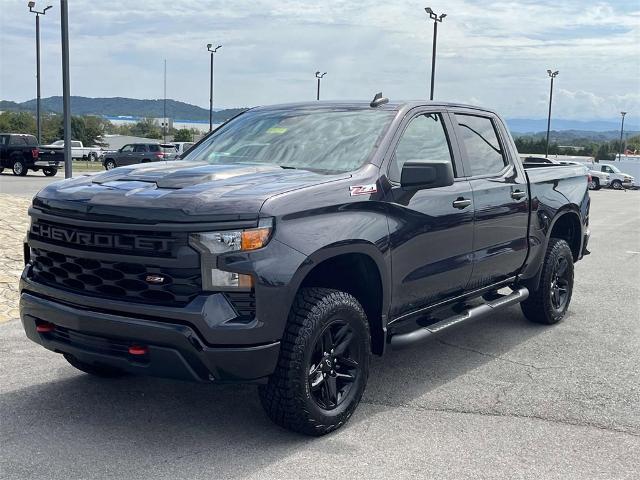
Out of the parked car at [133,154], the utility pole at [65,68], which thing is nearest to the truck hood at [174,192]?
the utility pole at [65,68]

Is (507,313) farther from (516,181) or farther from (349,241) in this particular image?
(349,241)

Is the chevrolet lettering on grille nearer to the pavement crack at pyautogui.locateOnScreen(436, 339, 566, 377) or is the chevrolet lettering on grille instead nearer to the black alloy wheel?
the black alloy wheel

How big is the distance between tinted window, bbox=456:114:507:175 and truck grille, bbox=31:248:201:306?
8.86 ft

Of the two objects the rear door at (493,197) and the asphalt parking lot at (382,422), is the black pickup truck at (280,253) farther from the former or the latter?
the asphalt parking lot at (382,422)

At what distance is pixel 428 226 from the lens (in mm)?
4746

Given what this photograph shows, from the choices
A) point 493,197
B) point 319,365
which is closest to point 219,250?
point 319,365

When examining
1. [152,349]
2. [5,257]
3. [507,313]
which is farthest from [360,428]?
[5,257]

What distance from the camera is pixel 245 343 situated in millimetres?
3615

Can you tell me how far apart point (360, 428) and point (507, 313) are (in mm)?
3516

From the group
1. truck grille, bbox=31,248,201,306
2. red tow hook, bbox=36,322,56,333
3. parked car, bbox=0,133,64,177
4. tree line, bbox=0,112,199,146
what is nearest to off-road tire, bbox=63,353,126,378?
red tow hook, bbox=36,322,56,333

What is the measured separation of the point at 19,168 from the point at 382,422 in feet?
88.0

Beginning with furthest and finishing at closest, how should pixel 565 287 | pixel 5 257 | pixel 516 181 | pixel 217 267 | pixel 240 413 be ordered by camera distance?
pixel 5 257 < pixel 565 287 < pixel 516 181 < pixel 240 413 < pixel 217 267

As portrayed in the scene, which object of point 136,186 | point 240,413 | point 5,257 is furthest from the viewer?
point 5,257

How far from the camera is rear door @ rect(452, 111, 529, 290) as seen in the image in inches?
214
